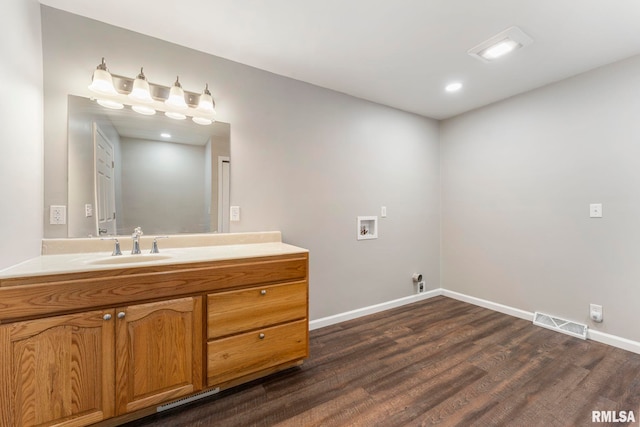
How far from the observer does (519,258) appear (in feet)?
9.39

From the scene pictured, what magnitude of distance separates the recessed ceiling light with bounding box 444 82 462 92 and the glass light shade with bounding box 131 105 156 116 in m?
2.68

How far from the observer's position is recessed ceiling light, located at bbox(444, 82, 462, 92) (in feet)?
8.61

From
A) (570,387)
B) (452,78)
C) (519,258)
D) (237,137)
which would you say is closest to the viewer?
(570,387)

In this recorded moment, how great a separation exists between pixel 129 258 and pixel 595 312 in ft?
12.4

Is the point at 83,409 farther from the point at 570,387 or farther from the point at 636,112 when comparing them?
the point at 636,112

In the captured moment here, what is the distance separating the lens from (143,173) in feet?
6.39

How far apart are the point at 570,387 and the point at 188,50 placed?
3.62 metres

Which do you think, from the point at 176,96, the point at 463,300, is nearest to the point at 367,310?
the point at 463,300

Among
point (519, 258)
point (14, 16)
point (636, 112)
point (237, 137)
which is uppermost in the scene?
point (14, 16)

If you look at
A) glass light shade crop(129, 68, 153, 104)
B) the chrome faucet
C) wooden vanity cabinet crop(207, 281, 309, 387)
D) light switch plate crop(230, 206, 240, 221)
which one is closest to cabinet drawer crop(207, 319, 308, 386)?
wooden vanity cabinet crop(207, 281, 309, 387)

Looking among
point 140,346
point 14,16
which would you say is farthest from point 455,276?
point 14,16

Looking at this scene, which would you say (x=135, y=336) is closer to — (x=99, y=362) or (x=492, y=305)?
(x=99, y=362)

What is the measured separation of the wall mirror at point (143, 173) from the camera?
1.75 metres

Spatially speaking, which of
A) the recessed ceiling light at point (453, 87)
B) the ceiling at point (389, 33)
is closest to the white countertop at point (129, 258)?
the ceiling at point (389, 33)
